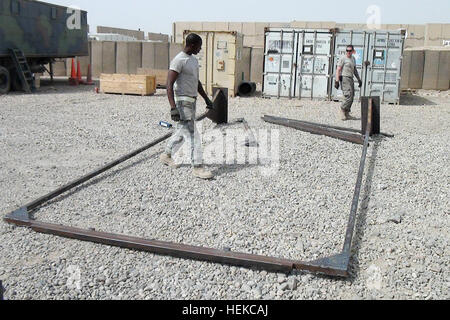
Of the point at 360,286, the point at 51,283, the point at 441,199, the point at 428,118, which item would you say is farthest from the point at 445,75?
the point at 51,283

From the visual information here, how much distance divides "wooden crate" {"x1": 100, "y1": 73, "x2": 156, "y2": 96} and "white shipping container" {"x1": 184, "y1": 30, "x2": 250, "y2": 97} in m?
1.85

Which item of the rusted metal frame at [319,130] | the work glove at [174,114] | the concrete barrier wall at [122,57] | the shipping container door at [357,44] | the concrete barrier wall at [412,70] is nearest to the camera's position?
the work glove at [174,114]

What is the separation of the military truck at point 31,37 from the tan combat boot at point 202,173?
11495mm

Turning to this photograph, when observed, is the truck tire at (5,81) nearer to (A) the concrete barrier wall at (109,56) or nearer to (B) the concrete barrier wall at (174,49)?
(A) the concrete barrier wall at (109,56)

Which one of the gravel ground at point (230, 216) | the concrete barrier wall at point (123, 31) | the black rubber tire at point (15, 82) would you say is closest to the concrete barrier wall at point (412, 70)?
the gravel ground at point (230, 216)

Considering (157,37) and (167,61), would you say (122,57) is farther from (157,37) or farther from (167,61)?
→ (157,37)

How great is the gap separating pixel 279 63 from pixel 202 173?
1005cm

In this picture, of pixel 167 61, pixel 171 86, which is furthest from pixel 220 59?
pixel 171 86

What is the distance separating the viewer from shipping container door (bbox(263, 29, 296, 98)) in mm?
A: 15062

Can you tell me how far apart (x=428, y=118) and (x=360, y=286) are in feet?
32.5

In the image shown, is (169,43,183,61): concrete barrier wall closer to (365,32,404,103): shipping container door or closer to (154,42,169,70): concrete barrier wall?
(154,42,169,70): concrete barrier wall

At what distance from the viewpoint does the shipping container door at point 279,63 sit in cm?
1506

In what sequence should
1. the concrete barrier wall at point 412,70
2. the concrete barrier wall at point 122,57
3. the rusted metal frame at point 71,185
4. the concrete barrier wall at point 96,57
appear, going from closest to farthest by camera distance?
the rusted metal frame at point 71,185 → the concrete barrier wall at point 412,70 → the concrete barrier wall at point 122,57 → the concrete barrier wall at point 96,57

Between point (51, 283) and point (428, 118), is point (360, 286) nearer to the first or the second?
point (51, 283)
